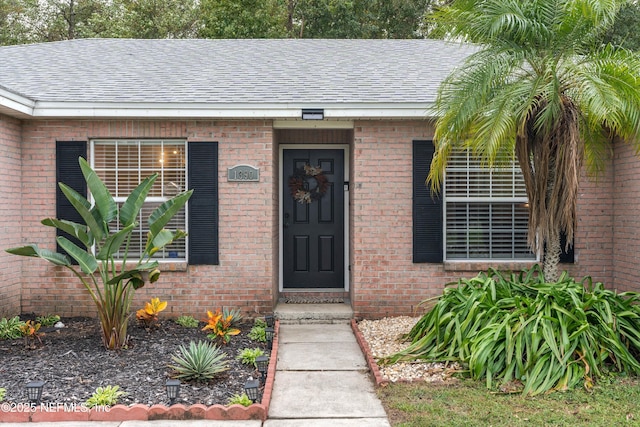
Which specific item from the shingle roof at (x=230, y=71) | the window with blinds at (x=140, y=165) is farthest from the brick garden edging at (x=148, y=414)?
the shingle roof at (x=230, y=71)

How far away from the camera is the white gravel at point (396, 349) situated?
5289mm

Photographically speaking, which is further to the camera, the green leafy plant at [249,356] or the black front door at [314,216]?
the black front door at [314,216]

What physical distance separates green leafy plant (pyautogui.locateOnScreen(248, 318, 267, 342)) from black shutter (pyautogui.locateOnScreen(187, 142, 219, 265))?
107 cm

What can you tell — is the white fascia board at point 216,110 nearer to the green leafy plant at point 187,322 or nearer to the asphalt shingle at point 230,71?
the asphalt shingle at point 230,71

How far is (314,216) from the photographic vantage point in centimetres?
875

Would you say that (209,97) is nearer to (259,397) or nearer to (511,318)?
(259,397)

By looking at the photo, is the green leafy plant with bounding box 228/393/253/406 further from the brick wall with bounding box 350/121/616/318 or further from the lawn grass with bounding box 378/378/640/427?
the brick wall with bounding box 350/121/616/318

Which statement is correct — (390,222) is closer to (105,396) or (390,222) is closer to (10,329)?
(105,396)

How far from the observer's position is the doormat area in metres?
8.38

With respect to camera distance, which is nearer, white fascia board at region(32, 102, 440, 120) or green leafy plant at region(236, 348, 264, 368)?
green leafy plant at region(236, 348, 264, 368)

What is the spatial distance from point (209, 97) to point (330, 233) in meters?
2.84

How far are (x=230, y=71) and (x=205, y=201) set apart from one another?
99.6 inches

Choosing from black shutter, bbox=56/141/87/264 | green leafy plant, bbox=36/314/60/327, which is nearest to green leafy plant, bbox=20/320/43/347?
green leafy plant, bbox=36/314/60/327

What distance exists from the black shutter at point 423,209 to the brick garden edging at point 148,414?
3.92m
